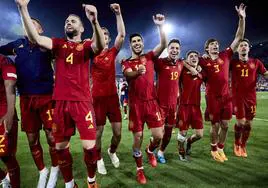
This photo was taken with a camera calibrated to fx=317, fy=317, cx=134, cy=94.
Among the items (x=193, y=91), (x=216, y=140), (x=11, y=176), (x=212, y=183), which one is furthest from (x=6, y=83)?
(x=216, y=140)

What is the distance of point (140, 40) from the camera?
18.7ft

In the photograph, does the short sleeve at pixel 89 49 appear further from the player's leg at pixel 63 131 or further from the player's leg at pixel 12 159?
the player's leg at pixel 12 159

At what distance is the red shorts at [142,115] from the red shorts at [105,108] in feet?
1.32

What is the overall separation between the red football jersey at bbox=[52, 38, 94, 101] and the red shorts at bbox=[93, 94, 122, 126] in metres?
1.64

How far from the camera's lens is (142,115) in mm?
5652

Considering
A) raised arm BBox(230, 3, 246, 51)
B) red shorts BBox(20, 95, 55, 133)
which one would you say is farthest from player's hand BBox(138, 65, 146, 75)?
raised arm BBox(230, 3, 246, 51)

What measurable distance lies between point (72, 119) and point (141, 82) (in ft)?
5.91

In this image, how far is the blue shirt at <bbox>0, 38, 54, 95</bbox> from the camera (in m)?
4.69

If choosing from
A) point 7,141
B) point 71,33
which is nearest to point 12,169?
point 7,141

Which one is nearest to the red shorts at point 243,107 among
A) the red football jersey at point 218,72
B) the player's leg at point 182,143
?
the red football jersey at point 218,72

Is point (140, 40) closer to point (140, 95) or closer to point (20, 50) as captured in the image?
point (140, 95)

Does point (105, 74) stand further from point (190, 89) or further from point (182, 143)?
point (182, 143)

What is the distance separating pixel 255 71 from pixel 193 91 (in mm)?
1659

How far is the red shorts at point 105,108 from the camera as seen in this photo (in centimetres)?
589
